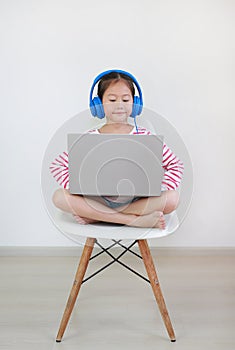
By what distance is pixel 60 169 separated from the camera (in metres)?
1.96

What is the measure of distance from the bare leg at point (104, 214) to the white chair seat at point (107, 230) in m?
0.02

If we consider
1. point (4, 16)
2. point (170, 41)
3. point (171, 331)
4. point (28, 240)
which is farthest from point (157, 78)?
point (171, 331)

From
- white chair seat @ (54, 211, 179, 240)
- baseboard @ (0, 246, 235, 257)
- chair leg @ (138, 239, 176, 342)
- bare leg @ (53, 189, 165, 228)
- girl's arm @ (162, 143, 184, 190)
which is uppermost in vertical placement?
girl's arm @ (162, 143, 184, 190)

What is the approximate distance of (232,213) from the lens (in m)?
2.91

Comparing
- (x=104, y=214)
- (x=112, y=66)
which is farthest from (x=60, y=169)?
(x=112, y=66)

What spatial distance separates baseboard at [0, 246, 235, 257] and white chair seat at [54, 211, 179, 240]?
3.24ft

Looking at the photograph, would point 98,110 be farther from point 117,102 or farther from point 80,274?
point 80,274

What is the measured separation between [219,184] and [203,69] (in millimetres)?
601

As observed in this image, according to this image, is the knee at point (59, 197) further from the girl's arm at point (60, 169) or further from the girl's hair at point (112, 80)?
the girl's hair at point (112, 80)

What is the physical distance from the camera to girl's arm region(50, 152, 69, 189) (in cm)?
195

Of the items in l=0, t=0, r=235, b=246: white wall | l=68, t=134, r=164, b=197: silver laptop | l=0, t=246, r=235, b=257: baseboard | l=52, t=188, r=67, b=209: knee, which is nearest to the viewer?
l=68, t=134, r=164, b=197: silver laptop

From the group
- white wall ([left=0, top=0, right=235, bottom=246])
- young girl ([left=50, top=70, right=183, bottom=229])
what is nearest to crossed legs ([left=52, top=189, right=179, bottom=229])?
young girl ([left=50, top=70, right=183, bottom=229])

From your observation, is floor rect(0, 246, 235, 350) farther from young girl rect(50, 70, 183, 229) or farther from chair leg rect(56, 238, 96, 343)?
young girl rect(50, 70, 183, 229)

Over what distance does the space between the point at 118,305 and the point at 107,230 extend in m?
0.52
